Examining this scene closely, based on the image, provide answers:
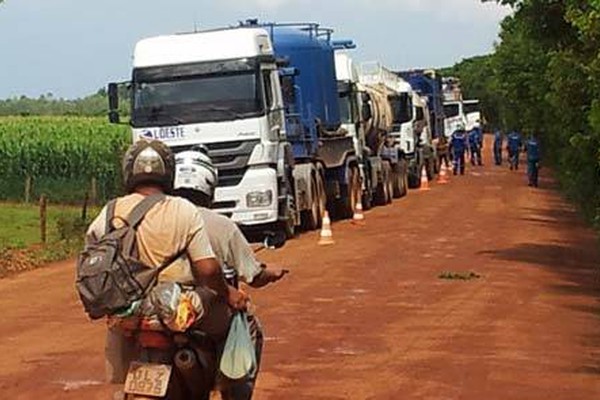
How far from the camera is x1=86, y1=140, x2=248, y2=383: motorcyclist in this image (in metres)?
6.00

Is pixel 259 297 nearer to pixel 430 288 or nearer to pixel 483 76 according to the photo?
pixel 430 288

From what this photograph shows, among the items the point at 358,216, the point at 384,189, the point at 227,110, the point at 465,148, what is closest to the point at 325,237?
the point at 227,110

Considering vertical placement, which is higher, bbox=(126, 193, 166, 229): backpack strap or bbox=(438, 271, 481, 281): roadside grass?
bbox=(126, 193, 166, 229): backpack strap

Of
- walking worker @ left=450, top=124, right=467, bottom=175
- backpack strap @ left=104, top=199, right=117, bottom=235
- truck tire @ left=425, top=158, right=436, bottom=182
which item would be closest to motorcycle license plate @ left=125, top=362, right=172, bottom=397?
backpack strap @ left=104, top=199, right=117, bottom=235

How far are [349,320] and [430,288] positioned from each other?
3195 millimetres

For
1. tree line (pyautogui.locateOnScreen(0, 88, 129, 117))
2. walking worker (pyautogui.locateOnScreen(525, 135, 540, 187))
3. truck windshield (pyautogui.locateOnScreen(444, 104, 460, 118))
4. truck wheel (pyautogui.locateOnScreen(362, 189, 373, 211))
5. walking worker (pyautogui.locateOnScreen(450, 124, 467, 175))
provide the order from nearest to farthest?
truck wheel (pyautogui.locateOnScreen(362, 189, 373, 211)) < walking worker (pyautogui.locateOnScreen(525, 135, 540, 187)) < walking worker (pyautogui.locateOnScreen(450, 124, 467, 175)) < truck windshield (pyautogui.locateOnScreen(444, 104, 460, 118)) < tree line (pyautogui.locateOnScreen(0, 88, 129, 117))

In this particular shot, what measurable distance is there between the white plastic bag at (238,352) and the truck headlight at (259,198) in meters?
17.8

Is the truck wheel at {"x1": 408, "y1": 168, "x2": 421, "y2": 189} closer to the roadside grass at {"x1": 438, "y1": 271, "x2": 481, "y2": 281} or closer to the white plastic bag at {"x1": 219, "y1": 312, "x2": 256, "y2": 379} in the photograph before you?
the roadside grass at {"x1": 438, "y1": 271, "x2": 481, "y2": 281}

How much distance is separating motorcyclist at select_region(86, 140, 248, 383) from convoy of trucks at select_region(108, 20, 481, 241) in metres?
15.9

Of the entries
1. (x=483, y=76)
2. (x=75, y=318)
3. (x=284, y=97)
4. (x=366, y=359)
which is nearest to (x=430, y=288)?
(x=75, y=318)

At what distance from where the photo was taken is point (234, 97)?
931 inches

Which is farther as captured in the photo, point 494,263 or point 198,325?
point 494,263

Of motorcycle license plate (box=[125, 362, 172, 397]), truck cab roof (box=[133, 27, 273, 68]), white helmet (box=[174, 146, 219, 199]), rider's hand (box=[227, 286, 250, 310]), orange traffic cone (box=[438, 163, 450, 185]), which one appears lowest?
orange traffic cone (box=[438, 163, 450, 185])

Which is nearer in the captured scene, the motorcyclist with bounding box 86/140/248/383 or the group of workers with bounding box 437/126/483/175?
the motorcyclist with bounding box 86/140/248/383
